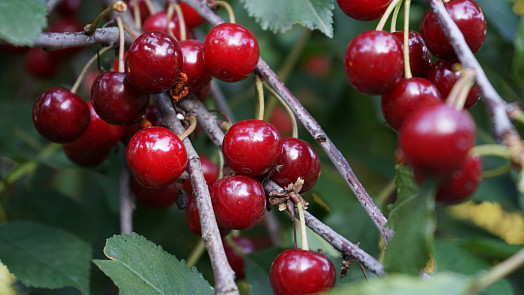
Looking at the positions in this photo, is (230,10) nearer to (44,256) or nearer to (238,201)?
(238,201)

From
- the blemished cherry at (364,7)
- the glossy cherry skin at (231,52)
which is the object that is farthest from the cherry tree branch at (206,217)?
the blemished cherry at (364,7)

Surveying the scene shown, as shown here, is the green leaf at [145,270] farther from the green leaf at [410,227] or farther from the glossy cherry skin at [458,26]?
the glossy cherry skin at [458,26]

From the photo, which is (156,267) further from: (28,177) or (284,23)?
(28,177)

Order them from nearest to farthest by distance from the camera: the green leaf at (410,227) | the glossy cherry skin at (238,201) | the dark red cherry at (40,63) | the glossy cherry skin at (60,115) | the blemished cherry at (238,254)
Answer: the green leaf at (410,227)
the glossy cherry skin at (238,201)
the glossy cherry skin at (60,115)
the blemished cherry at (238,254)
the dark red cherry at (40,63)

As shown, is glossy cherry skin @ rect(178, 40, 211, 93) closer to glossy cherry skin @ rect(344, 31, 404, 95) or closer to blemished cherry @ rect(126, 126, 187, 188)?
blemished cherry @ rect(126, 126, 187, 188)

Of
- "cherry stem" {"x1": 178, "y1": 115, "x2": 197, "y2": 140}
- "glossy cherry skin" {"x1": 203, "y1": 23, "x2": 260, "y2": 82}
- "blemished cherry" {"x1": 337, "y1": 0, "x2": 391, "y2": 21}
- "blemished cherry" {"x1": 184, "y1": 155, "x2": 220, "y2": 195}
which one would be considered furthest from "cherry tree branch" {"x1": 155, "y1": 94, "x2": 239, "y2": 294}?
"blemished cherry" {"x1": 337, "y1": 0, "x2": 391, "y2": 21}

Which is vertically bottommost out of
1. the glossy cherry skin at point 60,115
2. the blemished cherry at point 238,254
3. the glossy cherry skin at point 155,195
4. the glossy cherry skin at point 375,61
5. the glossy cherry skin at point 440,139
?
the blemished cherry at point 238,254

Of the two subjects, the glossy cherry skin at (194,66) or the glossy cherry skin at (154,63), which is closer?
the glossy cherry skin at (154,63)
